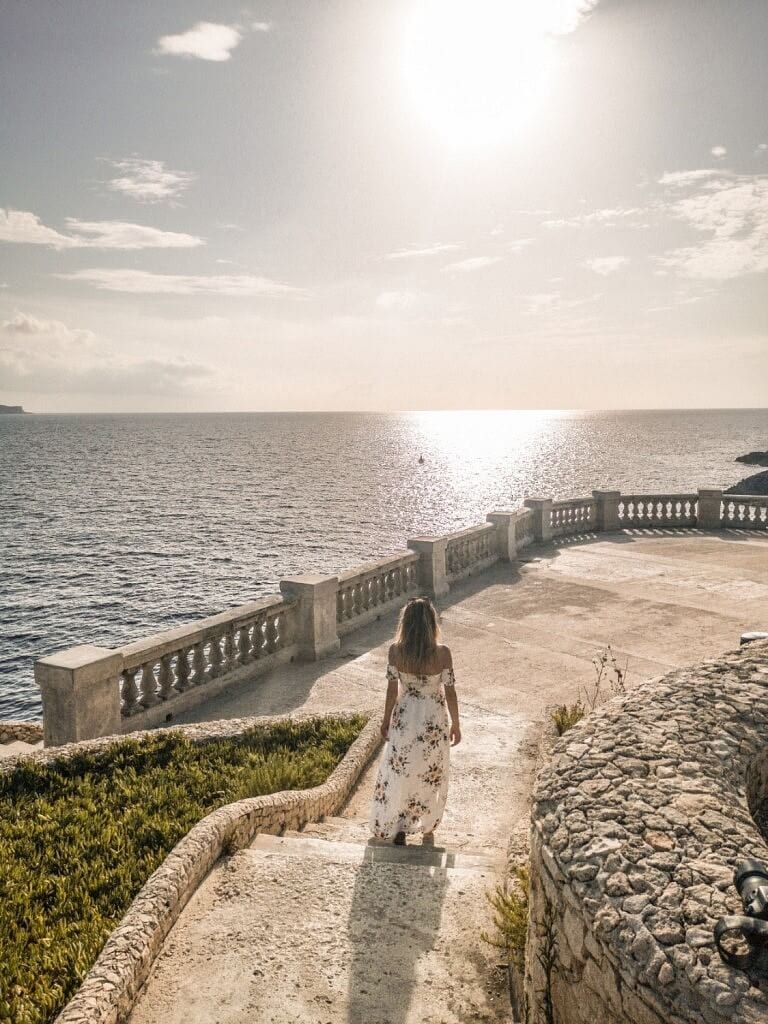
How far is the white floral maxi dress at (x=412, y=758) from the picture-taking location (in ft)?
17.4

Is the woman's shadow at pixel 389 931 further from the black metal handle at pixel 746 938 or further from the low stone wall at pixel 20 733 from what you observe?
the low stone wall at pixel 20 733

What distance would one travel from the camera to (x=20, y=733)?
12.8m

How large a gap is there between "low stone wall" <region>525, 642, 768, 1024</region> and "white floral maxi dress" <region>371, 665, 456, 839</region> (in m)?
1.16

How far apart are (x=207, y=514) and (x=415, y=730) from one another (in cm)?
5683

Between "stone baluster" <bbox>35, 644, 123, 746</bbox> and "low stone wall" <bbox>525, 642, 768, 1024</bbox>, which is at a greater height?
"low stone wall" <bbox>525, 642, 768, 1024</bbox>

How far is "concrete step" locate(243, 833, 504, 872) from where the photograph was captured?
4656 millimetres

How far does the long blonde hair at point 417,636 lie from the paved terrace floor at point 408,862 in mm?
1282

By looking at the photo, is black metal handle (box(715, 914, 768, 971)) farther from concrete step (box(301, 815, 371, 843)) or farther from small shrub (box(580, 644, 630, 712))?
small shrub (box(580, 644, 630, 712))

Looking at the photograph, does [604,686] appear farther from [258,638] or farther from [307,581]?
[258,638]

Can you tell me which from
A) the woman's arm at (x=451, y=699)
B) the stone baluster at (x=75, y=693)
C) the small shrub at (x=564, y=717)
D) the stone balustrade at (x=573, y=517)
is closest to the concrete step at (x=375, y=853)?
the woman's arm at (x=451, y=699)

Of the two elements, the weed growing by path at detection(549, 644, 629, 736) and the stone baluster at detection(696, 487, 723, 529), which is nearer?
the weed growing by path at detection(549, 644, 629, 736)

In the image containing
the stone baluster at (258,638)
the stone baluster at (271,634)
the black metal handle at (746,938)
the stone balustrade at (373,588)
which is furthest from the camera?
the stone balustrade at (373,588)

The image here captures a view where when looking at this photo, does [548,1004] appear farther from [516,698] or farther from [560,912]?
[516,698]

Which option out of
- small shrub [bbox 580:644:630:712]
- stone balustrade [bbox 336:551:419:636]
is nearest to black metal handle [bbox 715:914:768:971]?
small shrub [bbox 580:644:630:712]
